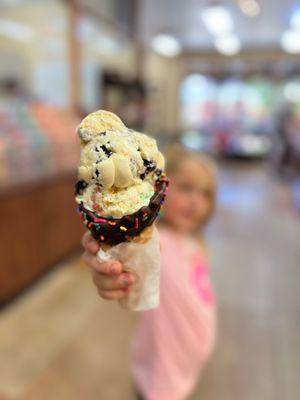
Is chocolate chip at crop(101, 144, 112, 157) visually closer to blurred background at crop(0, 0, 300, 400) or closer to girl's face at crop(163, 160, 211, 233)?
girl's face at crop(163, 160, 211, 233)

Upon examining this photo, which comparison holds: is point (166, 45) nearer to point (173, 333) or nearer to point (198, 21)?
point (198, 21)

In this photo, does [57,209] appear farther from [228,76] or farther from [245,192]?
[228,76]

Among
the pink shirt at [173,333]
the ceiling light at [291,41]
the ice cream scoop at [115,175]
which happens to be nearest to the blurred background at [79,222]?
the ceiling light at [291,41]

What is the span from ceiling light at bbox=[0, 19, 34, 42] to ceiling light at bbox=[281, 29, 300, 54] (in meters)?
7.09

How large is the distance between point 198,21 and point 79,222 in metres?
6.80

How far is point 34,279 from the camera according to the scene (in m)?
2.79

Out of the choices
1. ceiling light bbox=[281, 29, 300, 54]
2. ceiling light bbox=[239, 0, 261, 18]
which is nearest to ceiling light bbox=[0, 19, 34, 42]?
ceiling light bbox=[239, 0, 261, 18]

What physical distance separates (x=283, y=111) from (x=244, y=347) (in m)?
8.43

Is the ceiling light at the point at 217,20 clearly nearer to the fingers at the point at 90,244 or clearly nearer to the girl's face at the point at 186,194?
the girl's face at the point at 186,194

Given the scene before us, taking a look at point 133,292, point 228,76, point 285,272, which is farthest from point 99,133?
point 228,76

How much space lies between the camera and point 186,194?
1.26 meters

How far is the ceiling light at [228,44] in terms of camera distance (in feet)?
33.3

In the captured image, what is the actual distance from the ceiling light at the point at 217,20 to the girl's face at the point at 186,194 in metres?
6.28

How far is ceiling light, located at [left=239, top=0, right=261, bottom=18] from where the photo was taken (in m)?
6.57
